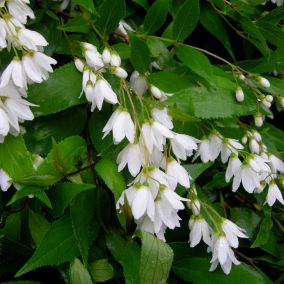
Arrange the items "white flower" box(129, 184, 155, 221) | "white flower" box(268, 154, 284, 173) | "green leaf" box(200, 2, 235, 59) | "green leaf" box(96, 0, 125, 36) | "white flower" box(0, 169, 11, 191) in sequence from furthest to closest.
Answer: "green leaf" box(200, 2, 235, 59) → "white flower" box(268, 154, 284, 173) → "green leaf" box(96, 0, 125, 36) → "white flower" box(0, 169, 11, 191) → "white flower" box(129, 184, 155, 221)

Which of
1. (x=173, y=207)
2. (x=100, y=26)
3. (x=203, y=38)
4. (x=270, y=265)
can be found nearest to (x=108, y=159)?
(x=173, y=207)

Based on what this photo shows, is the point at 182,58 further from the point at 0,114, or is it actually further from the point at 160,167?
the point at 0,114

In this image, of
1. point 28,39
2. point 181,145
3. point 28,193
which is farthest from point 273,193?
point 28,39

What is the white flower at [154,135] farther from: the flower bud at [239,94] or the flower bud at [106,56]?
the flower bud at [239,94]

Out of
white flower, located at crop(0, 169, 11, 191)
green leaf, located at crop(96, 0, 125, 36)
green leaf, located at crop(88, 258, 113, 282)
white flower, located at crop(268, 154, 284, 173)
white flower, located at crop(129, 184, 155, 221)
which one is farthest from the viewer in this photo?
white flower, located at crop(268, 154, 284, 173)

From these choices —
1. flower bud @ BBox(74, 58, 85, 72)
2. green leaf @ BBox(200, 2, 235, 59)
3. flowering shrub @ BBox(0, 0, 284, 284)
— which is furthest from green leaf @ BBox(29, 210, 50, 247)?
green leaf @ BBox(200, 2, 235, 59)

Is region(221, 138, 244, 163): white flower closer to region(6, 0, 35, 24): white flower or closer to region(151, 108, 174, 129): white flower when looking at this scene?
region(151, 108, 174, 129): white flower

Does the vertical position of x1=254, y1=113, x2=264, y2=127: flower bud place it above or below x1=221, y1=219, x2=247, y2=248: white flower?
above

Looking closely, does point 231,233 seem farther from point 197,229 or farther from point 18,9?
point 18,9
